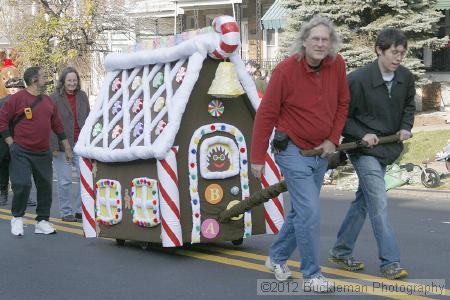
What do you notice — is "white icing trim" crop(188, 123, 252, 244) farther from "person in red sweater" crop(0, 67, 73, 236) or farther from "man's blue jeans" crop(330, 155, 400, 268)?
"person in red sweater" crop(0, 67, 73, 236)

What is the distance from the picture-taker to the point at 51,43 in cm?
2675

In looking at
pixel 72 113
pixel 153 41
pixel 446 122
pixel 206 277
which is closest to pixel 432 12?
pixel 446 122

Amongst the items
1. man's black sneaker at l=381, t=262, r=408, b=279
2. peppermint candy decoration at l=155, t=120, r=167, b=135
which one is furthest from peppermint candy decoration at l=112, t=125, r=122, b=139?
man's black sneaker at l=381, t=262, r=408, b=279

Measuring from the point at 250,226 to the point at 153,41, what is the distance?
6.46ft

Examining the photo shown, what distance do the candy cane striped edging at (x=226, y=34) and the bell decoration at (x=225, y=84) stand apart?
0.14 metres

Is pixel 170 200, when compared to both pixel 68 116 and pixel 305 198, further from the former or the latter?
pixel 68 116

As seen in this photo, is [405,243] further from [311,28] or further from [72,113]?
[72,113]

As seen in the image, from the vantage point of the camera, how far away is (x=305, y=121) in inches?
228

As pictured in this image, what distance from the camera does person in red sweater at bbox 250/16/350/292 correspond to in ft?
18.9

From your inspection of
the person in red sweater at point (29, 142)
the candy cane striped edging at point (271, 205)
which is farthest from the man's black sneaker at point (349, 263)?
the person in red sweater at point (29, 142)

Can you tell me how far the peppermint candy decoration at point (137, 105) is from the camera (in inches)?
298

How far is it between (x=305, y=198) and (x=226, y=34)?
1865mm

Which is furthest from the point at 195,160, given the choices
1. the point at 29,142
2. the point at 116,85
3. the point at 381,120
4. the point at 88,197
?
the point at 29,142

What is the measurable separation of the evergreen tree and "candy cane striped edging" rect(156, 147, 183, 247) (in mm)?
12826
